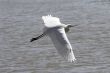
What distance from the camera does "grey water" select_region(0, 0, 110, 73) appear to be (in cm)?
1059

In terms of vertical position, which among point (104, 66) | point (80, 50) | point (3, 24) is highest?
point (3, 24)

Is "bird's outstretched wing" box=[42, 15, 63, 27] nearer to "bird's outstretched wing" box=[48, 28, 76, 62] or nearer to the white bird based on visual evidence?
the white bird

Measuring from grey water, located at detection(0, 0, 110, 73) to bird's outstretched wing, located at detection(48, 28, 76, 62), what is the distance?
4673 millimetres

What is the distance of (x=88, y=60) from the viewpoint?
36.5ft

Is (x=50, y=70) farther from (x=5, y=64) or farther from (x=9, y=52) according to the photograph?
(x=9, y=52)

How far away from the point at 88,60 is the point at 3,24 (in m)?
7.85

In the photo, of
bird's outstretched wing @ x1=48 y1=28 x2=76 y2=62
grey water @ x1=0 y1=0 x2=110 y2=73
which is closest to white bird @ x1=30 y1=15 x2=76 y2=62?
bird's outstretched wing @ x1=48 y1=28 x2=76 y2=62

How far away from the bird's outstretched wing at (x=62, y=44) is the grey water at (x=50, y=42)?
15.3ft

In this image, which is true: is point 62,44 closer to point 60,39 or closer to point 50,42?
point 60,39

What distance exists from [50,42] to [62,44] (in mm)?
8121

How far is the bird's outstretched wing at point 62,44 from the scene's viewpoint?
520 centimetres

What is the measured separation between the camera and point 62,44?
17.4 ft

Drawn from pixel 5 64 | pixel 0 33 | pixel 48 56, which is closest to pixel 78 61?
pixel 48 56

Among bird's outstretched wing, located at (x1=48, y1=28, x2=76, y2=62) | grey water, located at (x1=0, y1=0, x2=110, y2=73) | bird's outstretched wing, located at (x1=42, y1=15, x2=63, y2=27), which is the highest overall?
grey water, located at (x1=0, y1=0, x2=110, y2=73)
